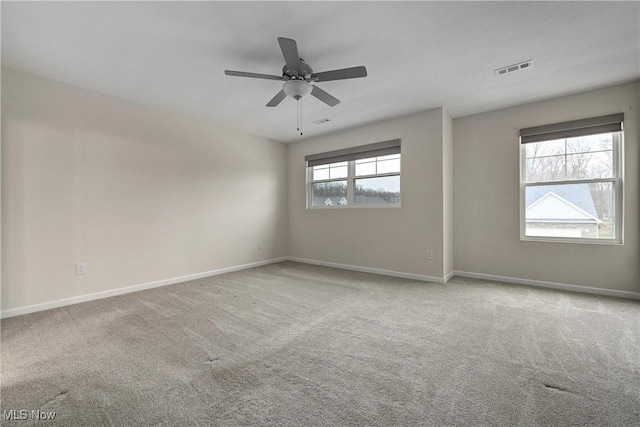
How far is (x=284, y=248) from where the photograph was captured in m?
5.72

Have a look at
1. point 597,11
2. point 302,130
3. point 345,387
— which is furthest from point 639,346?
point 302,130

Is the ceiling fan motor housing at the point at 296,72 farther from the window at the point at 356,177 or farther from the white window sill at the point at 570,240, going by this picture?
the white window sill at the point at 570,240

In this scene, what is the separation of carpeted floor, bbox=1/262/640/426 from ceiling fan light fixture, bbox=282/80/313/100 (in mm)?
2138

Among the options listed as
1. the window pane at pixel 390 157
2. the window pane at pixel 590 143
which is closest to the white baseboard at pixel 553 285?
the window pane at pixel 590 143

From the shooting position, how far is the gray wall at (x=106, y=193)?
2748 mm

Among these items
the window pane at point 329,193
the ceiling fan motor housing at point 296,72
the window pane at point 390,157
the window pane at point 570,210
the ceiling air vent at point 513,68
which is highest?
the ceiling air vent at point 513,68

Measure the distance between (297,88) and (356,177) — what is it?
2.55 metres

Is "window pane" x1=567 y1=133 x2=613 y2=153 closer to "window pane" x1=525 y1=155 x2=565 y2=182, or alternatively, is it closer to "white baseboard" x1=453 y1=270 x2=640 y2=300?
"window pane" x1=525 y1=155 x2=565 y2=182

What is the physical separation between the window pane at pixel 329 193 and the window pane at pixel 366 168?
0.34 meters

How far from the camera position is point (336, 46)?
7.69 feet

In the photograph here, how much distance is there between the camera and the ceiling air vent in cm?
265

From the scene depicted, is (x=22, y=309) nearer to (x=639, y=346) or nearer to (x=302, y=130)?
(x=302, y=130)

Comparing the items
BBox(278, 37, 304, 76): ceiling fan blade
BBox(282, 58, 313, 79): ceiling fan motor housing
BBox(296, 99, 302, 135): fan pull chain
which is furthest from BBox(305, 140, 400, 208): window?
BBox(278, 37, 304, 76): ceiling fan blade

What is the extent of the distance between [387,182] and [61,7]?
3998 millimetres
